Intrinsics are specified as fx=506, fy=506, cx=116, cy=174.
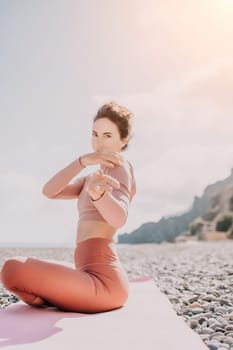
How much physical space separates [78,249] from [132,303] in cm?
58

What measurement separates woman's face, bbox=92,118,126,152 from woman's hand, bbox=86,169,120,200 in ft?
1.69

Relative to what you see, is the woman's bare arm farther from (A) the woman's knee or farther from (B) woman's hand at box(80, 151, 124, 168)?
(A) the woman's knee

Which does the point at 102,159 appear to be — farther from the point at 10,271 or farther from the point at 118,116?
the point at 10,271

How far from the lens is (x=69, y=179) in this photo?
349 cm

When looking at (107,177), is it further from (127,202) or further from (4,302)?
(4,302)

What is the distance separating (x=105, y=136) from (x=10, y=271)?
1153mm

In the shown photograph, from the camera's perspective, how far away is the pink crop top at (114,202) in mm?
3137

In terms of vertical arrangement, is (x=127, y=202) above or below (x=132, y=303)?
above

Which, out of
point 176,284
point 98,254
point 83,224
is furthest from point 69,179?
point 176,284

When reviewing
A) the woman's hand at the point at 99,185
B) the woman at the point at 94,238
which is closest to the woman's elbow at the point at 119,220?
the woman at the point at 94,238

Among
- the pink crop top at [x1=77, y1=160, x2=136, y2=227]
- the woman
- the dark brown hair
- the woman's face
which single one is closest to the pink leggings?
the woman

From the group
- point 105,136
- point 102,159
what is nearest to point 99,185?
point 102,159

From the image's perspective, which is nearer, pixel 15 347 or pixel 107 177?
pixel 15 347

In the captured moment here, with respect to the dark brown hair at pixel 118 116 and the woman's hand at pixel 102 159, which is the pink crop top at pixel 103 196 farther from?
the dark brown hair at pixel 118 116
